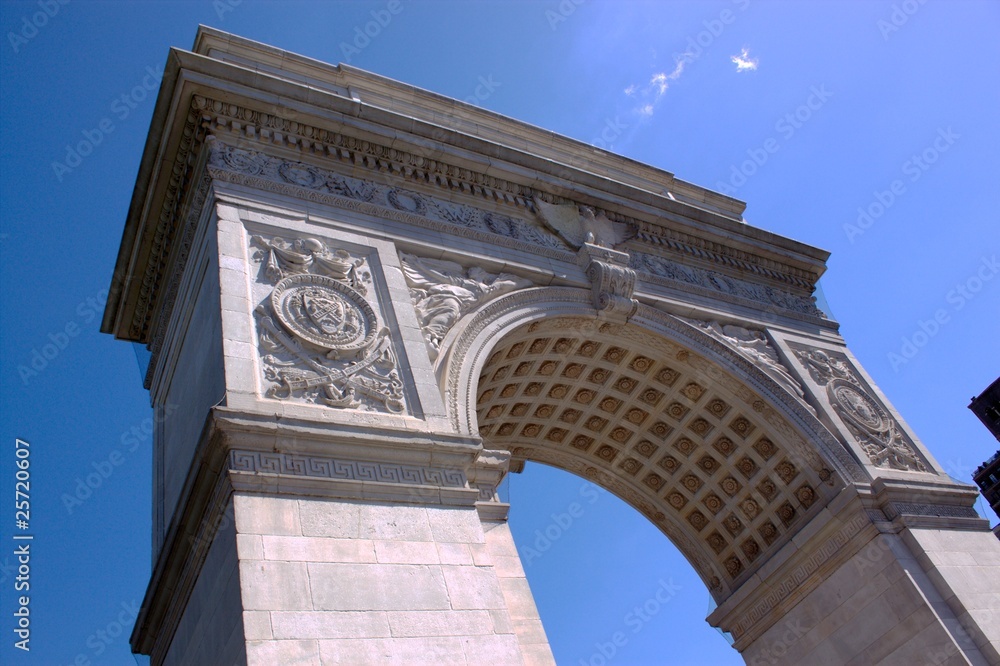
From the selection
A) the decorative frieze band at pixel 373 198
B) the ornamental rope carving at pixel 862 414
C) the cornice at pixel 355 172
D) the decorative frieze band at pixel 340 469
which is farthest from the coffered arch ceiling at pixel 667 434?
the decorative frieze band at pixel 340 469

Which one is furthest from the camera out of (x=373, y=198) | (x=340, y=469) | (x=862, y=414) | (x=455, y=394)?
(x=862, y=414)

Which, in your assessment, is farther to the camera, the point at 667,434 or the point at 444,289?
the point at 667,434

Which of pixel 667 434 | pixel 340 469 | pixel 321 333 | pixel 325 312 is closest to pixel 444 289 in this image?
pixel 325 312

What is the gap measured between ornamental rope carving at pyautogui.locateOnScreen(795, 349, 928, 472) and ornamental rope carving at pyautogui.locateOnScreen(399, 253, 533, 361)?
608 cm

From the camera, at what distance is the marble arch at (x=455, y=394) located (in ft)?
27.7

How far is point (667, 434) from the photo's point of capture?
1585cm

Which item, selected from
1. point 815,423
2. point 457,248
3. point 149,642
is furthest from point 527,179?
point 149,642

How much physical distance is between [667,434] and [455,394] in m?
6.20

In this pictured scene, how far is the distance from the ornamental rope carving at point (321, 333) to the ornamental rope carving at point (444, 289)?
2.63 feet

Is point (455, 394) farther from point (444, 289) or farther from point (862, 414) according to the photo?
point (862, 414)

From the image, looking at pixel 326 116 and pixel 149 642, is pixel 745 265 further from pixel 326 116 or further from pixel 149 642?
pixel 149 642

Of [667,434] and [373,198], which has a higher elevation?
[373,198]

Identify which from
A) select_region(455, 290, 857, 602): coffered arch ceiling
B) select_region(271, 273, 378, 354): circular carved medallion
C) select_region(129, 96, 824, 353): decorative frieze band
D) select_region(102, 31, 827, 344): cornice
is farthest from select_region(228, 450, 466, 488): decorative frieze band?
select_region(102, 31, 827, 344): cornice

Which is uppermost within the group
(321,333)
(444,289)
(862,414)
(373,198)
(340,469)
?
(373,198)
